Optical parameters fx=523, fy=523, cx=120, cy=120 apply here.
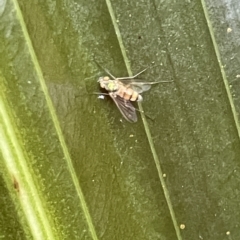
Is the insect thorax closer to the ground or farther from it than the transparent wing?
farther from it

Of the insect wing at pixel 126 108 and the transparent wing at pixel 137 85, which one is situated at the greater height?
the transparent wing at pixel 137 85

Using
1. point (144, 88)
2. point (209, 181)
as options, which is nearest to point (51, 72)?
point (144, 88)

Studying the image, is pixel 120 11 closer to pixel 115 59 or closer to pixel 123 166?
pixel 115 59

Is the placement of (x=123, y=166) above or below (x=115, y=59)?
below

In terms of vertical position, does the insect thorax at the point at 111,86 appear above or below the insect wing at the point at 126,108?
above
